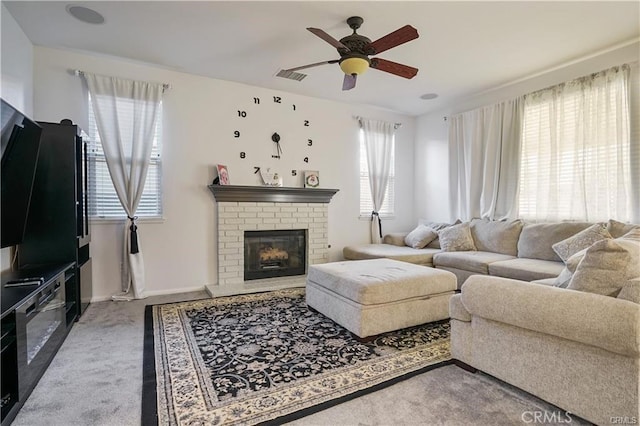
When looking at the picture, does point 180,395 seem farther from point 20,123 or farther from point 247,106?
point 247,106

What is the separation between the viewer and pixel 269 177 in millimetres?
4691

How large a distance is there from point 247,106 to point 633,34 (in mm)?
4358

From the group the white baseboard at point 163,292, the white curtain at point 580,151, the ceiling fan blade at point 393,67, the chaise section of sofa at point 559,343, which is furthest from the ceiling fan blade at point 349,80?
the white baseboard at point 163,292

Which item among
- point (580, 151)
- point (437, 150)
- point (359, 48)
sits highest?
point (359, 48)

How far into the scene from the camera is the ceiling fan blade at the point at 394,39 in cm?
250

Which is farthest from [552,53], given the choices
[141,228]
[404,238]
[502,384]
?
[141,228]

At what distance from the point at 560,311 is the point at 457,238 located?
3070mm

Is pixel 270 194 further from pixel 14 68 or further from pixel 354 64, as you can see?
pixel 14 68

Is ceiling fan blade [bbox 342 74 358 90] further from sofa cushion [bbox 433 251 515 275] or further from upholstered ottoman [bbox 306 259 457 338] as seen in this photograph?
Answer: sofa cushion [bbox 433 251 515 275]

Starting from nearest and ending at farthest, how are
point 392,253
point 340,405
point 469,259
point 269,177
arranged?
point 340,405 → point 469,259 → point 392,253 → point 269,177

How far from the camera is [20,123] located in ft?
6.58

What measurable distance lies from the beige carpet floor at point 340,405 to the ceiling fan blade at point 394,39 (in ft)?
8.04

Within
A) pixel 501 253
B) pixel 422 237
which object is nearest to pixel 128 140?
pixel 422 237

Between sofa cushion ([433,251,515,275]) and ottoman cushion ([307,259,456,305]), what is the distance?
103cm
